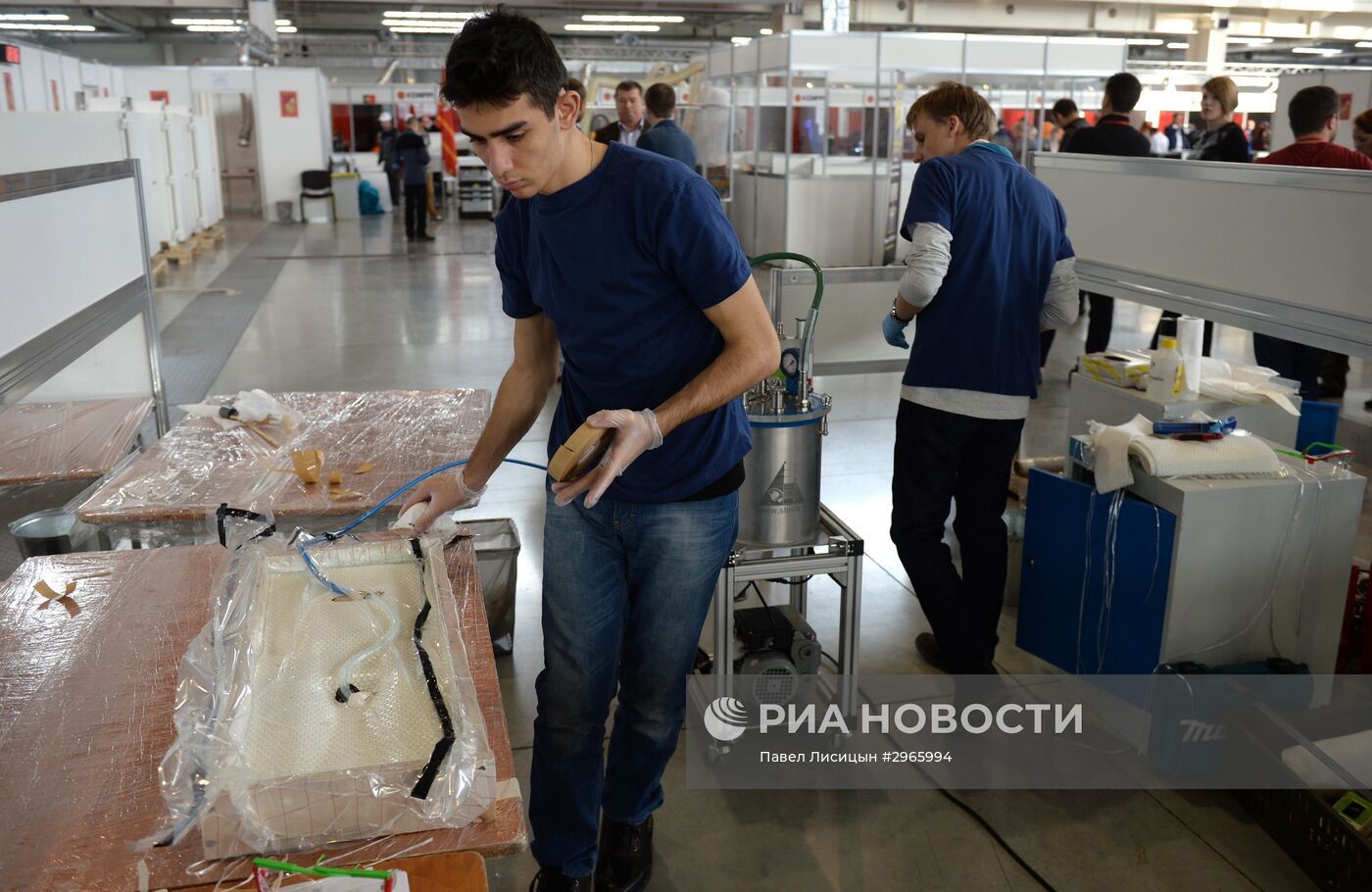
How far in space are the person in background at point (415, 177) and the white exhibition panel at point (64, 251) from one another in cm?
882

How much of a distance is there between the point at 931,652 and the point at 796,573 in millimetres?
790

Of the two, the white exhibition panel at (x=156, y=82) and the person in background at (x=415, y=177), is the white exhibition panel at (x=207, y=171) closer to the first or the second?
the white exhibition panel at (x=156, y=82)

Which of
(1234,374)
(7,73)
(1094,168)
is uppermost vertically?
(7,73)

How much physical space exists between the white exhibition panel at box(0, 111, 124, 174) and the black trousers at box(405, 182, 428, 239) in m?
9.18

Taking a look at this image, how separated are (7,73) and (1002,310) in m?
11.5

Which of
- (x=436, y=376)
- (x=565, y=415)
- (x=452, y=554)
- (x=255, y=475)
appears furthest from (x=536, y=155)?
(x=436, y=376)

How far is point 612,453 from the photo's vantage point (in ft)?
4.72

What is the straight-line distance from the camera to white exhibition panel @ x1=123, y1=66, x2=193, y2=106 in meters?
15.9

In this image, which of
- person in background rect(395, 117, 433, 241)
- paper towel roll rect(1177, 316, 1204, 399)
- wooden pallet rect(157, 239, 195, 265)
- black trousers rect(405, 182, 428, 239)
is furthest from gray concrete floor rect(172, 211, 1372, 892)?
black trousers rect(405, 182, 428, 239)

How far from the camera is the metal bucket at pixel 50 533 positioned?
112 inches

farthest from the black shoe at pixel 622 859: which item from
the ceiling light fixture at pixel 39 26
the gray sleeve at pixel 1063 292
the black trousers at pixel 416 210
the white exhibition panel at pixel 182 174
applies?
the ceiling light fixture at pixel 39 26

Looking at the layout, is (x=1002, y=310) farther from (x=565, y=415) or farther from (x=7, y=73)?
(x=7, y=73)

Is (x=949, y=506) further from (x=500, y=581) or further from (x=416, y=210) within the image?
(x=416, y=210)

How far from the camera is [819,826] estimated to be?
2.28 meters
